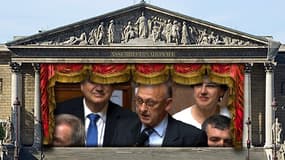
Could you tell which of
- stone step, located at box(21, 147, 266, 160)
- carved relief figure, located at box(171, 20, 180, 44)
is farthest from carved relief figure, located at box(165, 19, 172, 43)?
stone step, located at box(21, 147, 266, 160)

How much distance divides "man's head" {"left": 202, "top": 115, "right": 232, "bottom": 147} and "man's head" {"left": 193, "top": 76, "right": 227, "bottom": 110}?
1047 millimetres

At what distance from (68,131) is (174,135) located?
837 cm

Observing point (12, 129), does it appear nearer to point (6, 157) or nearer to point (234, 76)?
point (6, 157)

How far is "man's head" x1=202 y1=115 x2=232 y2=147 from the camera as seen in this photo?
3334 inches

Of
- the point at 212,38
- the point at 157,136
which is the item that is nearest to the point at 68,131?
the point at 157,136

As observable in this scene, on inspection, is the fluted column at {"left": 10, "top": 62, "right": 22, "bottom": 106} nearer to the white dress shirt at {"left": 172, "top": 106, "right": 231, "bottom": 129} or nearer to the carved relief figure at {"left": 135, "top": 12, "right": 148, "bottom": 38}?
→ the carved relief figure at {"left": 135, "top": 12, "right": 148, "bottom": 38}

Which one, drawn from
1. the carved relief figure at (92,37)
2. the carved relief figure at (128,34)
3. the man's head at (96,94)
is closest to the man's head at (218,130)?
the man's head at (96,94)

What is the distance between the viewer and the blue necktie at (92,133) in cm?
8506

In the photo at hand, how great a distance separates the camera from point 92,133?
8512 centimetres

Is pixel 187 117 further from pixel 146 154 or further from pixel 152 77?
pixel 146 154

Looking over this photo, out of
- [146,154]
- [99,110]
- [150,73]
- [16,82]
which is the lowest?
[146,154]

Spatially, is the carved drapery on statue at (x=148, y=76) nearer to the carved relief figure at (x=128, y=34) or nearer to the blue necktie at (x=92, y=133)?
the carved relief figure at (x=128, y=34)

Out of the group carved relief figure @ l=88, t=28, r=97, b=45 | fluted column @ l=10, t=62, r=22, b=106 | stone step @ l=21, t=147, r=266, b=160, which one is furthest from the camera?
fluted column @ l=10, t=62, r=22, b=106

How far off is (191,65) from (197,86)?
1.85 m
